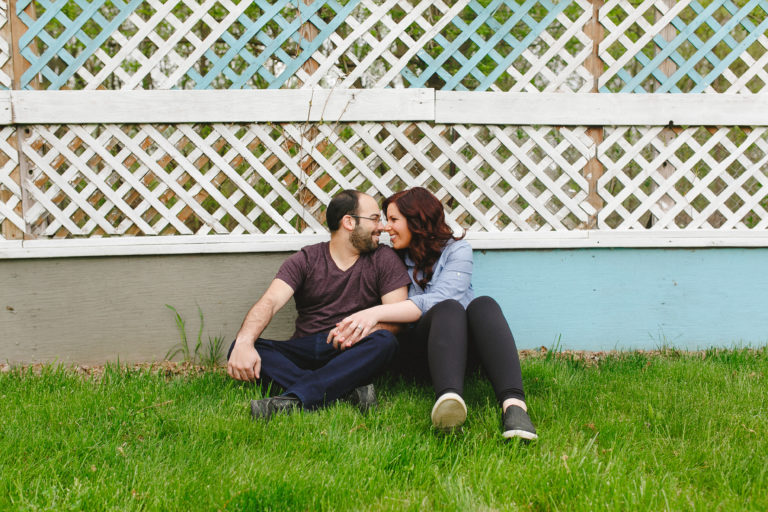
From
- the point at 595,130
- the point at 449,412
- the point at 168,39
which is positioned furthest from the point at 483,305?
the point at 168,39

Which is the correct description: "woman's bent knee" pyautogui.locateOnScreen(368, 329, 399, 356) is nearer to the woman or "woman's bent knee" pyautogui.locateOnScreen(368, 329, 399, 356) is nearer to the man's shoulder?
the woman

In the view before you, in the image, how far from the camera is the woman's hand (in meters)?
2.47

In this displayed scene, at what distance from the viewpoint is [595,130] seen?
3.28 metres

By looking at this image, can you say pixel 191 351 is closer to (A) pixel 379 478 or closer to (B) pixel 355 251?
(B) pixel 355 251

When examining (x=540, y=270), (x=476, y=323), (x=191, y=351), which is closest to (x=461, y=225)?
(x=540, y=270)

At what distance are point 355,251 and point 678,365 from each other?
1699 mm

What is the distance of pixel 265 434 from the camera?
2059 mm

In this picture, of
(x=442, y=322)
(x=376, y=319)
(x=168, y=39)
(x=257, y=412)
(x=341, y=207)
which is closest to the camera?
(x=257, y=412)

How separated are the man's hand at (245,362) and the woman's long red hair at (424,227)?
0.87 meters

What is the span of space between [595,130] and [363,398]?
6.79 feet

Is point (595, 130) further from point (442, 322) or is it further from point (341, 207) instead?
point (442, 322)

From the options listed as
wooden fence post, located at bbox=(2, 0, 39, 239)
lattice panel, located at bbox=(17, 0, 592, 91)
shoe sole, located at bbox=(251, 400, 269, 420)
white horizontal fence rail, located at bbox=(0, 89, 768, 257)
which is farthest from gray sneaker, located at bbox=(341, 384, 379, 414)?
wooden fence post, located at bbox=(2, 0, 39, 239)

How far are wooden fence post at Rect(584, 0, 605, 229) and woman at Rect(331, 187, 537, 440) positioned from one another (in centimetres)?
99

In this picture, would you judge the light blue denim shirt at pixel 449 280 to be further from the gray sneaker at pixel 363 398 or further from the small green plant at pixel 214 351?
the small green plant at pixel 214 351
